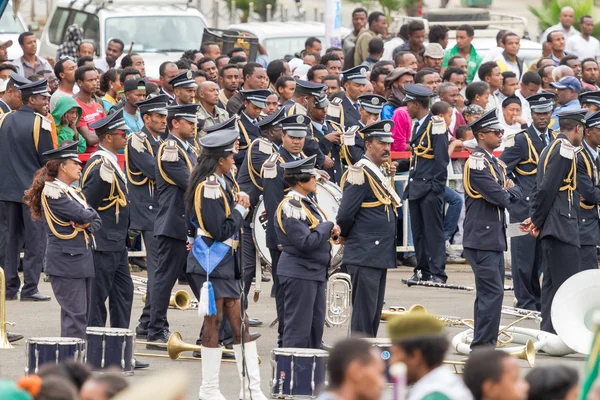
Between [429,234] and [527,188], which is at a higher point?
[527,188]

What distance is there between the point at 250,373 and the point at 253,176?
2.92m

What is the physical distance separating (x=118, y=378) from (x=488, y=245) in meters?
5.98

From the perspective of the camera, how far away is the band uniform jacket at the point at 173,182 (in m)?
11.9

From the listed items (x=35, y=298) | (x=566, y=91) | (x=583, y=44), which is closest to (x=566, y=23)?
(x=583, y=44)

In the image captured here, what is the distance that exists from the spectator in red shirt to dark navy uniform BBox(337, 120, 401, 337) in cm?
483

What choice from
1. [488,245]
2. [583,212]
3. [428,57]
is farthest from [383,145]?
[428,57]

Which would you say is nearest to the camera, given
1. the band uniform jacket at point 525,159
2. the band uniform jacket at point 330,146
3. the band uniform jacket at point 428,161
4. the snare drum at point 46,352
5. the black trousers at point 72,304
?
the snare drum at point 46,352

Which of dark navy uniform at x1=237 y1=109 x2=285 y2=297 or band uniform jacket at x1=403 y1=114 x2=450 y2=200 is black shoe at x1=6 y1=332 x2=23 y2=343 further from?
band uniform jacket at x1=403 y1=114 x2=450 y2=200

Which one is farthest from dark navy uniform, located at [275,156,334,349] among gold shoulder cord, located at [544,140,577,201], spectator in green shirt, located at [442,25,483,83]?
spectator in green shirt, located at [442,25,483,83]

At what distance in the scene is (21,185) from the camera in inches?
550

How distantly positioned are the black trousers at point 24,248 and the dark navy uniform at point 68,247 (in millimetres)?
2954

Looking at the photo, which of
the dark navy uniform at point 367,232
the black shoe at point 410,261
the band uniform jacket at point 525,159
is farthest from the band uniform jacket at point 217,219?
the black shoe at point 410,261

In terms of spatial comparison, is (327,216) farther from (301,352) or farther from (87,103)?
(87,103)

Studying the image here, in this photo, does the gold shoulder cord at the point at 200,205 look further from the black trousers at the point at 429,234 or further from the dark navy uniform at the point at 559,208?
the black trousers at the point at 429,234
